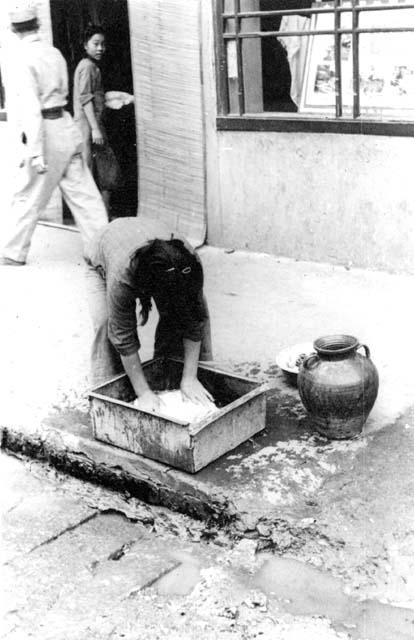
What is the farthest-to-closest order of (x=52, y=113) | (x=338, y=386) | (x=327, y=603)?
(x=52, y=113) → (x=338, y=386) → (x=327, y=603)

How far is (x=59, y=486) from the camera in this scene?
13.9 ft

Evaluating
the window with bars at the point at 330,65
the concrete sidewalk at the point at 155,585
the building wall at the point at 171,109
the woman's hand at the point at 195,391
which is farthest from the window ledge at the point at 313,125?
the concrete sidewalk at the point at 155,585

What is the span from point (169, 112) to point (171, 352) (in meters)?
3.43

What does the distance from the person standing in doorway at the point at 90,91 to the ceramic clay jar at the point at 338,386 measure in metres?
5.05

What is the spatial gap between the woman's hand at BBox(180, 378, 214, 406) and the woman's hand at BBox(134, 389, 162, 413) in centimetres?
16

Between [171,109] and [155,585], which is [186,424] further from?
[171,109]

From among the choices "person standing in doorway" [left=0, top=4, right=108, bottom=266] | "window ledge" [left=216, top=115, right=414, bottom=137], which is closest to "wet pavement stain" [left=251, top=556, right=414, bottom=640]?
"window ledge" [left=216, top=115, right=414, bottom=137]

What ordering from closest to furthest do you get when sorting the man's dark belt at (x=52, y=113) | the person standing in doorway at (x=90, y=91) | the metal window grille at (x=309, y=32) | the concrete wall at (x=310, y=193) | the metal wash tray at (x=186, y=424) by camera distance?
the metal wash tray at (x=186, y=424)
the metal window grille at (x=309, y=32)
the concrete wall at (x=310, y=193)
the man's dark belt at (x=52, y=113)
the person standing in doorway at (x=90, y=91)

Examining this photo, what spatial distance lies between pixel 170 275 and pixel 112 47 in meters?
6.76

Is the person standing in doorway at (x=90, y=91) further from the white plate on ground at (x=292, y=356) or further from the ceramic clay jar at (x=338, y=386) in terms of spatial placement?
the ceramic clay jar at (x=338, y=386)

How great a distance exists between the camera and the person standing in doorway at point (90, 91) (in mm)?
8125

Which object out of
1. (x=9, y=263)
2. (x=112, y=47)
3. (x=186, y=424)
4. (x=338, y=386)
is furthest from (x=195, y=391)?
(x=112, y=47)

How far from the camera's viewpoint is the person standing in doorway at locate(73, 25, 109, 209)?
812 centimetres

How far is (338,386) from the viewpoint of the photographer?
3904 mm
